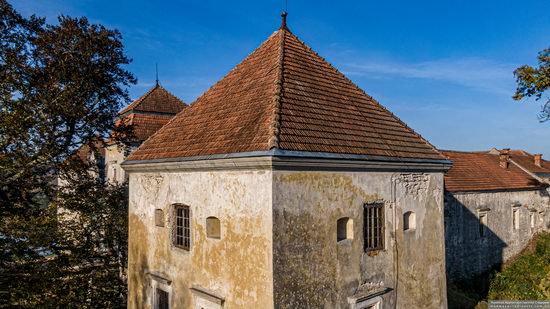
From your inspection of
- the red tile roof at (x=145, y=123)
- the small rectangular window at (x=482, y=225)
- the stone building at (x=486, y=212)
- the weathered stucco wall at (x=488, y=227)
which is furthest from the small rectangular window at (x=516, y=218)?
the red tile roof at (x=145, y=123)

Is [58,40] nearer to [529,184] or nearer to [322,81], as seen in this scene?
[322,81]

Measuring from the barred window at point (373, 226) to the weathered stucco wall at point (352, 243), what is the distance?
0.47 feet

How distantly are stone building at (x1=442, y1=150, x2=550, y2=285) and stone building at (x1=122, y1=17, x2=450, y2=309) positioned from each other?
10297 millimetres

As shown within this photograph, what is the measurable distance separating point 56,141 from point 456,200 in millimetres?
17859

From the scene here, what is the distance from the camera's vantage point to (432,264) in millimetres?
10398

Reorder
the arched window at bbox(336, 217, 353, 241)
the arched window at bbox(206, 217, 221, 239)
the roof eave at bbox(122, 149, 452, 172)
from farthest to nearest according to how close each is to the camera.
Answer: the arched window at bbox(206, 217, 221, 239)
the arched window at bbox(336, 217, 353, 241)
the roof eave at bbox(122, 149, 452, 172)

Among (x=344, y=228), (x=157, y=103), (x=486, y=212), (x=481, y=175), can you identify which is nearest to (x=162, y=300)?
(x=344, y=228)

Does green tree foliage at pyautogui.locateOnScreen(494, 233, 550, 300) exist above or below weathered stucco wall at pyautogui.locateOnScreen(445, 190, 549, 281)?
below

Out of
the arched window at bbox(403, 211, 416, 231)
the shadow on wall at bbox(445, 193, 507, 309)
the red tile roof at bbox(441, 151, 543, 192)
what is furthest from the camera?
the red tile roof at bbox(441, 151, 543, 192)

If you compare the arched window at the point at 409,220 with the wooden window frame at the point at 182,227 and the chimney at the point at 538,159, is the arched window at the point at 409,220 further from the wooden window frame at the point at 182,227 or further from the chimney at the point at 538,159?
the chimney at the point at 538,159

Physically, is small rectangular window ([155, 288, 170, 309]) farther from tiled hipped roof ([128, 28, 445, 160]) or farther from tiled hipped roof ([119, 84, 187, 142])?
tiled hipped roof ([119, 84, 187, 142])

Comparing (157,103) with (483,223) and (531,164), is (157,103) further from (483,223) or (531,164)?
(531,164)

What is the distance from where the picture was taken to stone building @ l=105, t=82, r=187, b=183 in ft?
66.9

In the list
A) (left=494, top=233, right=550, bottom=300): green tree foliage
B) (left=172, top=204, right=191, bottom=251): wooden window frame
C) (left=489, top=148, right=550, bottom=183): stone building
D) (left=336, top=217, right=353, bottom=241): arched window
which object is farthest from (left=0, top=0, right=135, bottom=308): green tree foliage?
(left=489, top=148, right=550, bottom=183): stone building
